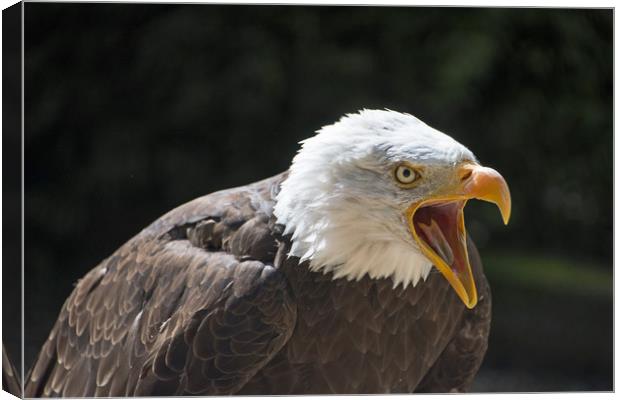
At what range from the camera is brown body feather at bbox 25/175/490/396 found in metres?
3.13

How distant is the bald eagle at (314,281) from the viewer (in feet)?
9.92

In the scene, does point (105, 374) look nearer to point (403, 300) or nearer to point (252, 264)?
point (252, 264)

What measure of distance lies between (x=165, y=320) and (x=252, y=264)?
1.13ft

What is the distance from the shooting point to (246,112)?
387 centimetres

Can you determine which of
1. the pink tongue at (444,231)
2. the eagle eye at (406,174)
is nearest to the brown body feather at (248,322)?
the pink tongue at (444,231)

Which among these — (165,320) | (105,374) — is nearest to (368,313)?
(165,320)

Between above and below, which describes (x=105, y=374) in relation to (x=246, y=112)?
below

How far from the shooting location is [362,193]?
3045mm

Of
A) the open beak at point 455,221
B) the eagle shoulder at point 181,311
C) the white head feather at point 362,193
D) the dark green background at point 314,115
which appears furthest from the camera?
the dark green background at point 314,115

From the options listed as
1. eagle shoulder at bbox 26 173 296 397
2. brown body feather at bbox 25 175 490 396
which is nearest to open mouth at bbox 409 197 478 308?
brown body feather at bbox 25 175 490 396

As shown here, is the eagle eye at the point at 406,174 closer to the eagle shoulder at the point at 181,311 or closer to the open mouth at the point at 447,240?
Answer: the open mouth at the point at 447,240

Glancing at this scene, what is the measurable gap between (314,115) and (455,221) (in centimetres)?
87

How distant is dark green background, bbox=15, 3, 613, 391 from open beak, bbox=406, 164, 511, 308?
0.71 meters

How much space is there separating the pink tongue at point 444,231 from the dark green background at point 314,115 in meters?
0.70
